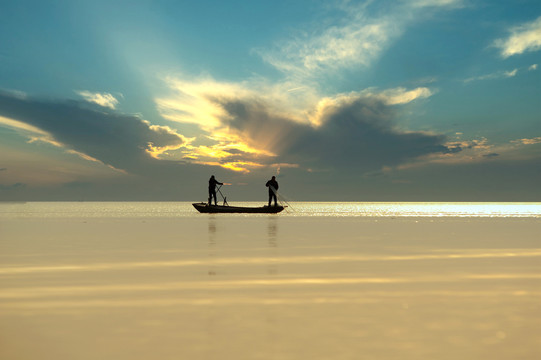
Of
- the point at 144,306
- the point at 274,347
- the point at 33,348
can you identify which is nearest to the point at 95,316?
the point at 144,306

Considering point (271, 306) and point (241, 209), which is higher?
point (241, 209)

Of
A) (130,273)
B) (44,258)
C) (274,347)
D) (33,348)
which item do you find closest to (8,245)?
(44,258)

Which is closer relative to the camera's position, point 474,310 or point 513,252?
point 474,310

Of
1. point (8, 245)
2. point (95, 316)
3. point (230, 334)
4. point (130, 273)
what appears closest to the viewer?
point (230, 334)

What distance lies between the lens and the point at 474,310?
29.1 feet

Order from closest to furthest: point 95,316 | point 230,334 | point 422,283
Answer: point 230,334, point 95,316, point 422,283

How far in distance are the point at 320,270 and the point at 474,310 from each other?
5.73m

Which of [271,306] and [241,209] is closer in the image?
[271,306]

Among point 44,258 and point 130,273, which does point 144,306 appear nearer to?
point 130,273

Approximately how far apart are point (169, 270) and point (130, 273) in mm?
1126

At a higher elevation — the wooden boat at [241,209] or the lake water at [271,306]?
the wooden boat at [241,209]

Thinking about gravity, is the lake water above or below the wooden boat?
below

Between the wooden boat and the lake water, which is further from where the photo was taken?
the wooden boat

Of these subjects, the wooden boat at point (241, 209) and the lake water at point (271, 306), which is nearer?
the lake water at point (271, 306)
